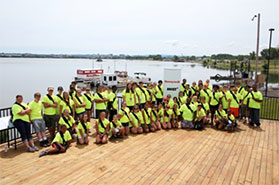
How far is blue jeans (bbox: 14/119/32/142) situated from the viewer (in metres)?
5.87

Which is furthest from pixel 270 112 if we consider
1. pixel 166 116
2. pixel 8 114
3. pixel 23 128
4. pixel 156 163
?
pixel 8 114

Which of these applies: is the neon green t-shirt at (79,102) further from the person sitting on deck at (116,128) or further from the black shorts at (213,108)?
the black shorts at (213,108)

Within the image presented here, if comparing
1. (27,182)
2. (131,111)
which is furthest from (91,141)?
(27,182)

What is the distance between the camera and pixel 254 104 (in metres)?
8.55

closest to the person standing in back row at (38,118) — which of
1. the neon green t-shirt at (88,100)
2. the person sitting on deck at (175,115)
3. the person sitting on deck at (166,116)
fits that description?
the neon green t-shirt at (88,100)

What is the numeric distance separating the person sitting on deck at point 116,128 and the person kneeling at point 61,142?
129 centimetres

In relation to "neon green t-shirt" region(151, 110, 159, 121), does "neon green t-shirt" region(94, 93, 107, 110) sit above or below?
above

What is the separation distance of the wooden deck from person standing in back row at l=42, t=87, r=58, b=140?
1.03 meters

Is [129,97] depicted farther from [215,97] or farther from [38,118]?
[215,97]

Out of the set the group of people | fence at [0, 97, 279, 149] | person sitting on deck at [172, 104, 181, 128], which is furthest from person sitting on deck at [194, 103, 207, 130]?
fence at [0, 97, 279, 149]

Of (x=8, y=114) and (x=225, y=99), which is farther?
(x=8, y=114)

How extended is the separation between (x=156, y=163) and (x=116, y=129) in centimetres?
191

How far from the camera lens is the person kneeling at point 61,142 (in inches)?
226

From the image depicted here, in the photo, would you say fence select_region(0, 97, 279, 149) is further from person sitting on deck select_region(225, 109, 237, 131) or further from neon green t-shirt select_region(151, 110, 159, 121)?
person sitting on deck select_region(225, 109, 237, 131)
